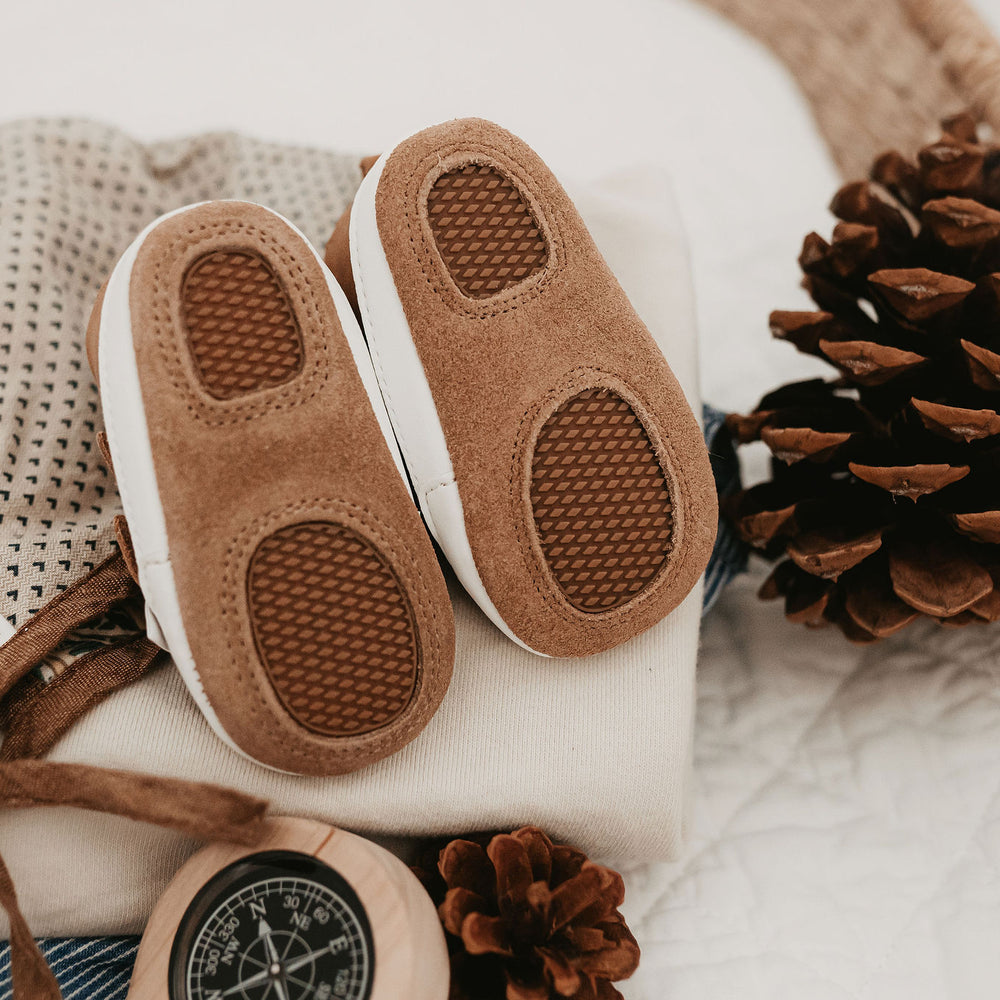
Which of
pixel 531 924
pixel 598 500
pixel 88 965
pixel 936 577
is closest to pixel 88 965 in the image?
pixel 88 965

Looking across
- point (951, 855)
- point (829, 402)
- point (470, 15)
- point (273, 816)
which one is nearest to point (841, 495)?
point (829, 402)

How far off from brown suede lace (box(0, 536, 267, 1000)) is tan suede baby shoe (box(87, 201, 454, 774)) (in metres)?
0.03

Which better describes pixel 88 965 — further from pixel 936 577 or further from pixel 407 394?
pixel 936 577

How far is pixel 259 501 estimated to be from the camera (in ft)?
1.19

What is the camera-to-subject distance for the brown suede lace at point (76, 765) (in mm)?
357

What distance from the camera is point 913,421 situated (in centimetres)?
43

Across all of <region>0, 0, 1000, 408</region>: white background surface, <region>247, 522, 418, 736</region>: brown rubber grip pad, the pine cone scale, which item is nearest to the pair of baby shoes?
<region>247, 522, 418, 736</region>: brown rubber grip pad

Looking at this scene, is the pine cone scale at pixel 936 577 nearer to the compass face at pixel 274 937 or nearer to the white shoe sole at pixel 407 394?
the white shoe sole at pixel 407 394

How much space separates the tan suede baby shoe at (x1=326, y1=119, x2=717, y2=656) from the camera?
0.39m

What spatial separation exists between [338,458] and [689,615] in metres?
0.20

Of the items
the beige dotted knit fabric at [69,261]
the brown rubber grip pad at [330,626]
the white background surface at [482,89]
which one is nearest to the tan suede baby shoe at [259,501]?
the brown rubber grip pad at [330,626]

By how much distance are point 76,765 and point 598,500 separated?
26cm

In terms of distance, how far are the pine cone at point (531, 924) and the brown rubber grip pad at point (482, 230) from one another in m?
0.25

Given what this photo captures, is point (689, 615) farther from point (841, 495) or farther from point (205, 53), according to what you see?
point (205, 53)
